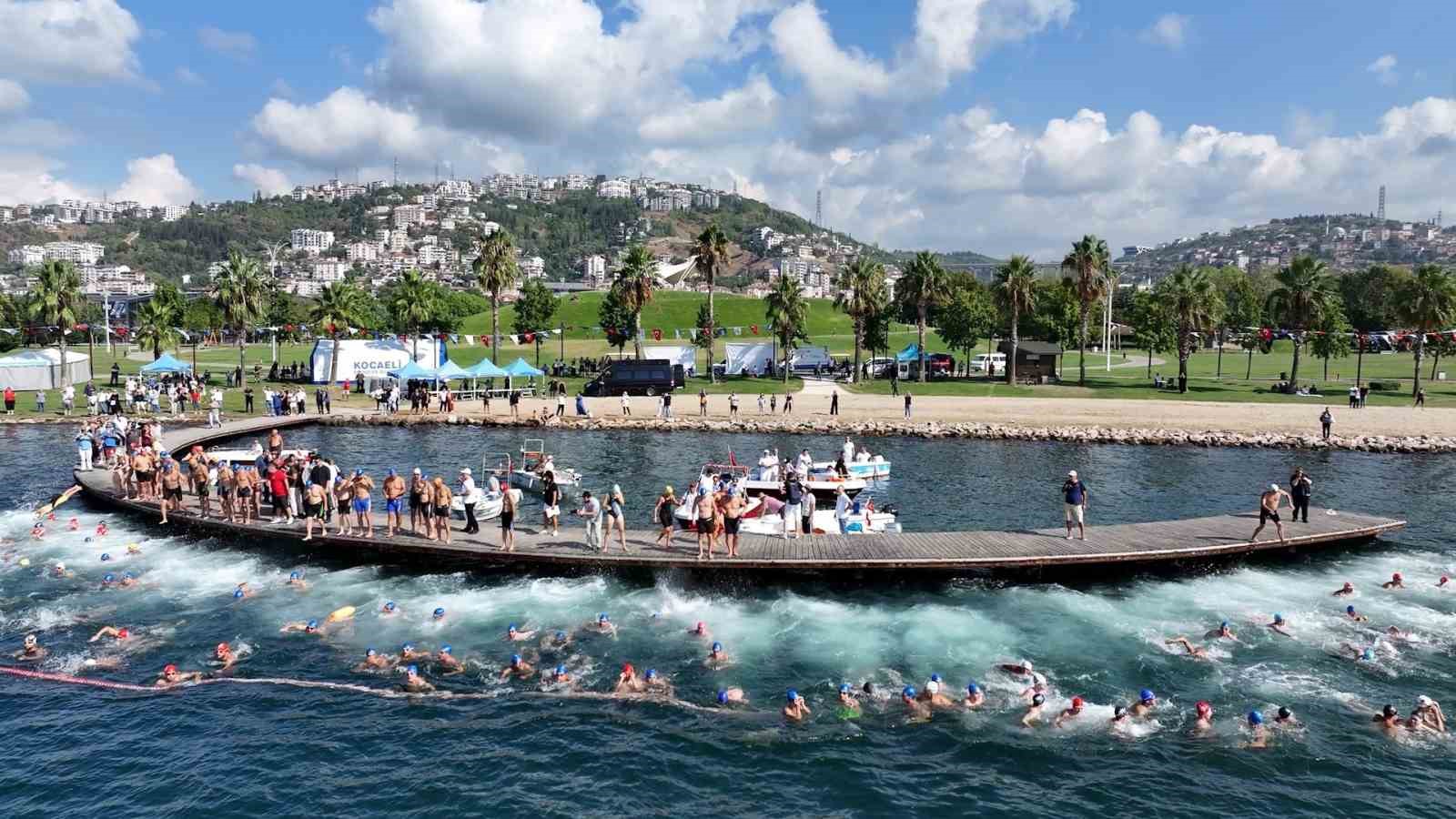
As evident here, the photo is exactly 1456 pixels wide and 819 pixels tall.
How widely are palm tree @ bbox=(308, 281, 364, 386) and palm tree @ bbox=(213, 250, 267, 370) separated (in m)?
4.22

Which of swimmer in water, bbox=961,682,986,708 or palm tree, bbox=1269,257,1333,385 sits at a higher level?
palm tree, bbox=1269,257,1333,385

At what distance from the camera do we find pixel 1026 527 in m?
31.1

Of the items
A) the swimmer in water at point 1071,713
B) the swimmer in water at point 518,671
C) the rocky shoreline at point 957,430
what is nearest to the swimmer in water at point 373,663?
the swimmer in water at point 518,671

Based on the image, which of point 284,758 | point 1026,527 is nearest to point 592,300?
point 1026,527

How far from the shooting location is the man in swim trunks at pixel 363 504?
27.4 meters

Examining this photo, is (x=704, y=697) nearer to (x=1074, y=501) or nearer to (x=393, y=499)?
(x=393, y=499)

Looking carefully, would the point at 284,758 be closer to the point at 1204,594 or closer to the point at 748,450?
the point at 1204,594

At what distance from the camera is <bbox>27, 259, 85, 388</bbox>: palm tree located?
68.1 meters

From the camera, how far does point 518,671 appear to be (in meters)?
19.5

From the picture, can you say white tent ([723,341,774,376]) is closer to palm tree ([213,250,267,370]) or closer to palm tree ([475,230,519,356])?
palm tree ([475,230,519,356])

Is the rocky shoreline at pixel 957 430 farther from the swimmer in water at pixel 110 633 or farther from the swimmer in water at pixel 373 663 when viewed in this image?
the swimmer in water at pixel 373 663

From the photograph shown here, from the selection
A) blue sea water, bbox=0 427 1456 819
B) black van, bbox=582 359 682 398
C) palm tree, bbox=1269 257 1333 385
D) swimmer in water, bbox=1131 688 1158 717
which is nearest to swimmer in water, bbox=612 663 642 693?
blue sea water, bbox=0 427 1456 819

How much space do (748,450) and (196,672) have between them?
108 feet

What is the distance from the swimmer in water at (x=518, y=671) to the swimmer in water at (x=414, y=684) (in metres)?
1.48
